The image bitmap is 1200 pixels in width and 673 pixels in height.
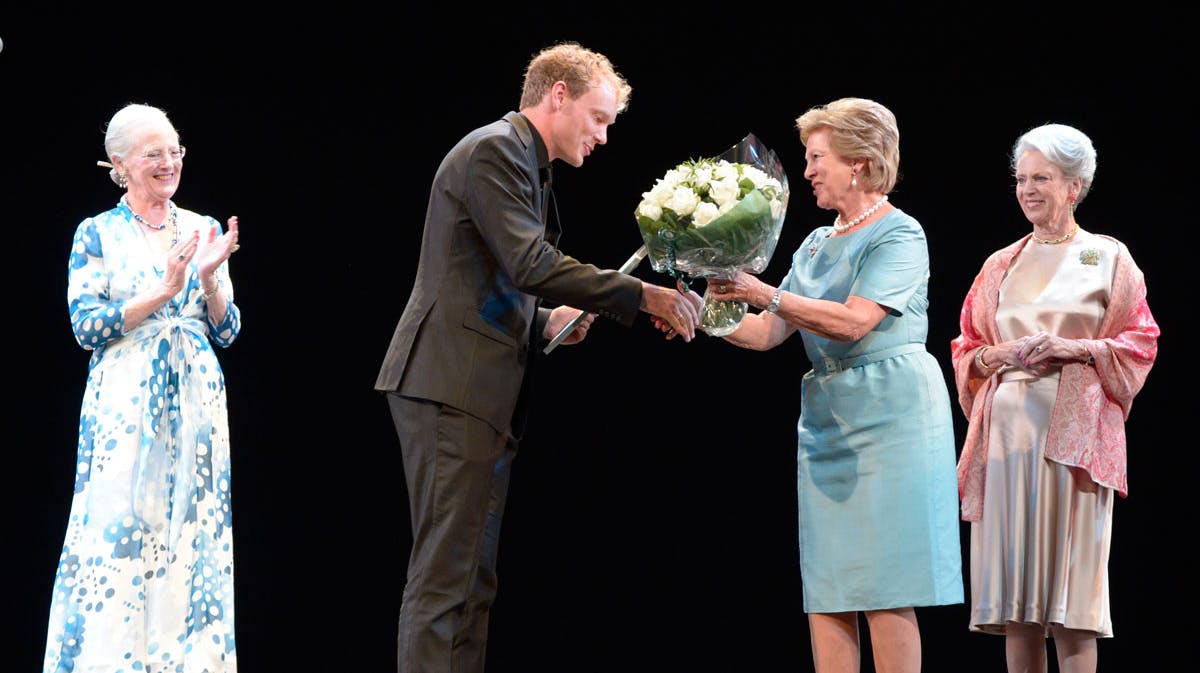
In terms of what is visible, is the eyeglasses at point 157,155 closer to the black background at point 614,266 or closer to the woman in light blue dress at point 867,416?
the black background at point 614,266

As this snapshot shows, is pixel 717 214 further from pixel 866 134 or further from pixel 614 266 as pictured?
pixel 614 266

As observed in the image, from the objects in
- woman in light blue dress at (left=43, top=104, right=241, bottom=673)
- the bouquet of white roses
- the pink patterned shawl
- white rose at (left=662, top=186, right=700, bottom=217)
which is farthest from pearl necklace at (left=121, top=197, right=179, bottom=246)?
the pink patterned shawl

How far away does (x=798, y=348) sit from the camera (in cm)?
505

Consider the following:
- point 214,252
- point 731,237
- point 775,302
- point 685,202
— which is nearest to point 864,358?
point 775,302

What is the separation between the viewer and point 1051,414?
11.7ft

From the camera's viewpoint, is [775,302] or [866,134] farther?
[866,134]

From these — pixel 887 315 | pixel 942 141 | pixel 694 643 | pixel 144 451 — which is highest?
pixel 942 141

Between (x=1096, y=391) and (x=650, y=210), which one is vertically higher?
(x=650, y=210)

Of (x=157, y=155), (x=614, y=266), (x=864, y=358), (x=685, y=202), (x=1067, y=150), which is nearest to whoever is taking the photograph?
(x=685, y=202)

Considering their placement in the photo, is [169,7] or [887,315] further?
[169,7]

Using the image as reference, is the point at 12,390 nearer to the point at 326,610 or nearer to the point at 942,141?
the point at 326,610

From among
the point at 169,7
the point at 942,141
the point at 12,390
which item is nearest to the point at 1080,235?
the point at 942,141

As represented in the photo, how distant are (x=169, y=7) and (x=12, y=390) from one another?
1414 mm

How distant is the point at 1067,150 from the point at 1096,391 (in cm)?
67
